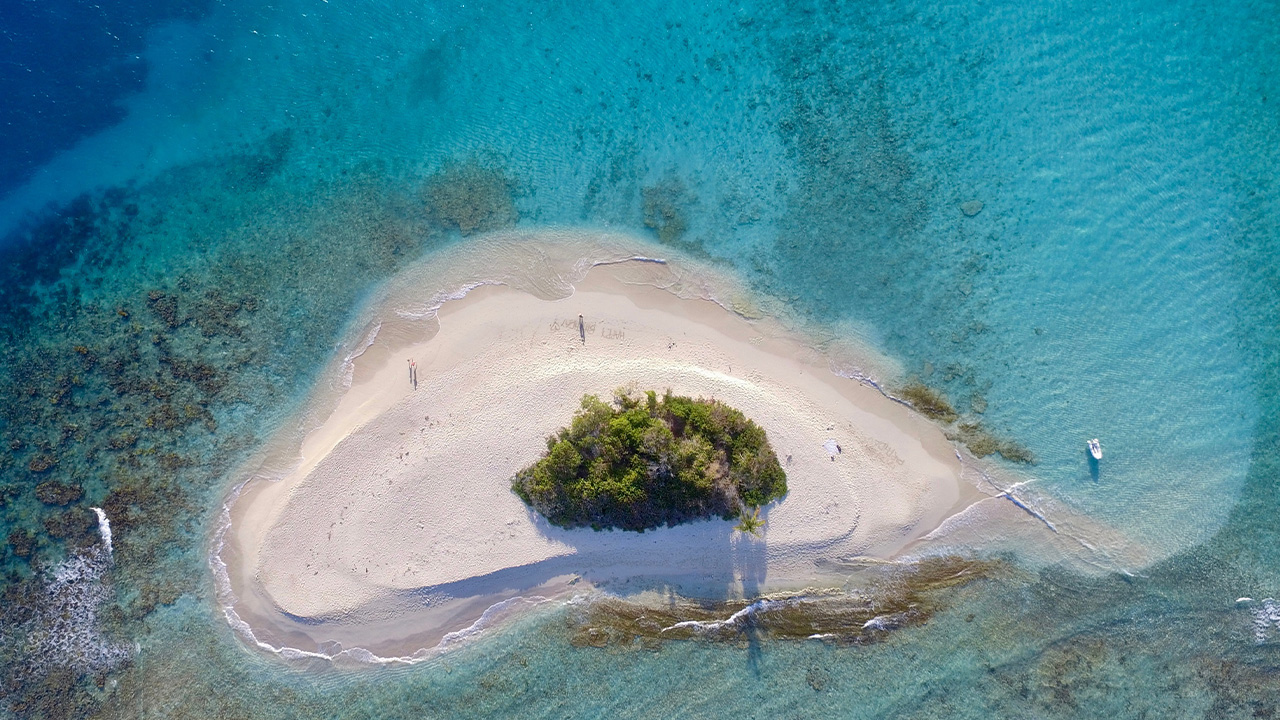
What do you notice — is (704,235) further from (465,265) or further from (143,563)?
(143,563)

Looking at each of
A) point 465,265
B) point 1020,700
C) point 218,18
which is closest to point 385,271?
point 465,265

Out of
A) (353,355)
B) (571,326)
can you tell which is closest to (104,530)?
(353,355)

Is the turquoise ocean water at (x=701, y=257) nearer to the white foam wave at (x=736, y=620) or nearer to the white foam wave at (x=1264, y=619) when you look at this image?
the white foam wave at (x=1264, y=619)

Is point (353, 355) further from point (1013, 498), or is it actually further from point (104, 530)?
point (1013, 498)

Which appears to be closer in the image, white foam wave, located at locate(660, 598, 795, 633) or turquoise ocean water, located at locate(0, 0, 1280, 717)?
white foam wave, located at locate(660, 598, 795, 633)

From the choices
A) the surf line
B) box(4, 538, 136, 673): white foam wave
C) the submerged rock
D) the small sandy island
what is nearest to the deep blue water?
the submerged rock

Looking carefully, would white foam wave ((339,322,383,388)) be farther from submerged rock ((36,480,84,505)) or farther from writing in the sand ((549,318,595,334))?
submerged rock ((36,480,84,505))

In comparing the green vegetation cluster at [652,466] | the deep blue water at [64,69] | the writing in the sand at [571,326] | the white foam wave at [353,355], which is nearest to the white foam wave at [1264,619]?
the green vegetation cluster at [652,466]
